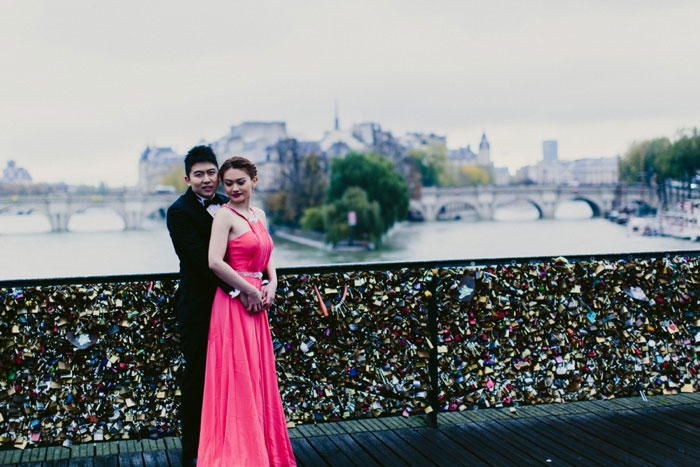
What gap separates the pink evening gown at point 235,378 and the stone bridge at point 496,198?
6833 centimetres

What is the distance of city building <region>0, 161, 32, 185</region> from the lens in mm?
68244

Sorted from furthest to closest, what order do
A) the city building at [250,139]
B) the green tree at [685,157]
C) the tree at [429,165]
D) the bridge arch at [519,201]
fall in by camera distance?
1. the city building at [250,139]
2. the tree at [429,165]
3. the bridge arch at [519,201]
4. the green tree at [685,157]

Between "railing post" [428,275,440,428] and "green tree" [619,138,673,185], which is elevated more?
"green tree" [619,138,673,185]

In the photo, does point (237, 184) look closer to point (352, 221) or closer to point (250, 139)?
point (352, 221)

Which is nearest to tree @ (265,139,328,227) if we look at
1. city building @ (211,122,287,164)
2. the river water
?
the river water

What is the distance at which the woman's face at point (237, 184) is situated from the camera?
125 inches

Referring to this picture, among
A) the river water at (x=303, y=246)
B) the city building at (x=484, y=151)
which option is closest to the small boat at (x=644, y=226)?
the river water at (x=303, y=246)

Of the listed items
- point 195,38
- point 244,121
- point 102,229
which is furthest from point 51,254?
point 244,121

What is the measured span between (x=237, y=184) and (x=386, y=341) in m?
1.54

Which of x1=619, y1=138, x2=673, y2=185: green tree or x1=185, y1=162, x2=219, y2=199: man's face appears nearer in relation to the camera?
x1=185, y1=162, x2=219, y2=199: man's face

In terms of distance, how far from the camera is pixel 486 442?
13.0ft

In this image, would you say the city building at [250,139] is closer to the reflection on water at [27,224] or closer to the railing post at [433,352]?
the reflection on water at [27,224]

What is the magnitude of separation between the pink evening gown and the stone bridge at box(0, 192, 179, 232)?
203ft

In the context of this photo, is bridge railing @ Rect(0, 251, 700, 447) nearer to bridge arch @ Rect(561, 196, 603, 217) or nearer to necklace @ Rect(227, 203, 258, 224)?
necklace @ Rect(227, 203, 258, 224)
